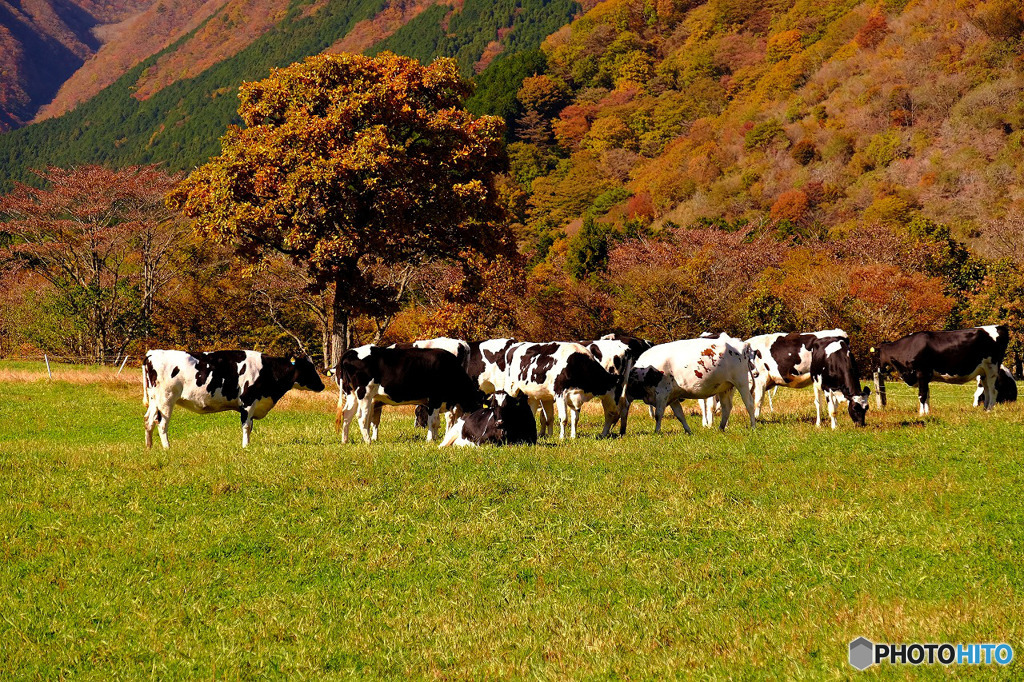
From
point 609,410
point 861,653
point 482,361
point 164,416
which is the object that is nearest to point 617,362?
point 609,410

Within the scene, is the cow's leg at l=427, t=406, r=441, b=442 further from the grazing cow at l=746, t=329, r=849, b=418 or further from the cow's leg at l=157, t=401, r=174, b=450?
the grazing cow at l=746, t=329, r=849, b=418

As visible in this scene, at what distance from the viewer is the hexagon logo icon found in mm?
7012

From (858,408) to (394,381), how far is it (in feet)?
33.4

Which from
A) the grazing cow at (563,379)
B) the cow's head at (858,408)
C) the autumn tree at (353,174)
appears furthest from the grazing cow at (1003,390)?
the autumn tree at (353,174)

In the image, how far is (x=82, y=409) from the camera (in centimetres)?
2802

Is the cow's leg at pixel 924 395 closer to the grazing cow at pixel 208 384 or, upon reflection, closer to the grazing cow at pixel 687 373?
the grazing cow at pixel 687 373

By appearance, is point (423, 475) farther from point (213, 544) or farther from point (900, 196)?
point (900, 196)

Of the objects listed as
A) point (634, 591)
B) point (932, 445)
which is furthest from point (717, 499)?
point (932, 445)

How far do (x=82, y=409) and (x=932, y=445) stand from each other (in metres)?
24.3

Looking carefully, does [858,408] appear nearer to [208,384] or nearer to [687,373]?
[687,373]

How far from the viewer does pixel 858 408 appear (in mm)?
19688

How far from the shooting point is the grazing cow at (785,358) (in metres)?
21.9

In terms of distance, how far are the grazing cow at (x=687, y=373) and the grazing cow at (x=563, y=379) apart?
70 centimetres

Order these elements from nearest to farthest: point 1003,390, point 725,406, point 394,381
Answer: point 394,381
point 725,406
point 1003,390
